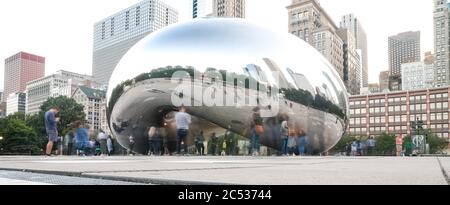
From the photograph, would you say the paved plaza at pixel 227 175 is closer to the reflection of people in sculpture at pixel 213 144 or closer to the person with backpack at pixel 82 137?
the person with backpack at pixel 82 137

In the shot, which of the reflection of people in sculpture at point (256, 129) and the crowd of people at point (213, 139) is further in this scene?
the reflection of people in sculpture at point (256, 129)

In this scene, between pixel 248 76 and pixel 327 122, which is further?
pixel 327 122

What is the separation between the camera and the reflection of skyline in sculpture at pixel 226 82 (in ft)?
39.6

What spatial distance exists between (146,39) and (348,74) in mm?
140617

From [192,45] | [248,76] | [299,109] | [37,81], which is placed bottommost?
[299,109]

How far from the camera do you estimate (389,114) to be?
374 ft

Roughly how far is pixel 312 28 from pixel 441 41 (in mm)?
47987

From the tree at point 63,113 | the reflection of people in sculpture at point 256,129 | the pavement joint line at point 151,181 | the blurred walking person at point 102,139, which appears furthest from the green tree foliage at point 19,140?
the pavement joint line at point 151,181

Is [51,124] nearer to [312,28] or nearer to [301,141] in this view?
[301,141]

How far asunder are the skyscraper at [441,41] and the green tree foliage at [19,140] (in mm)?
133224

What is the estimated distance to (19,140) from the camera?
46.5 m
